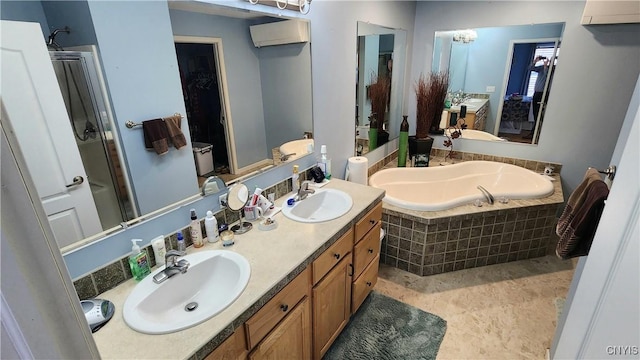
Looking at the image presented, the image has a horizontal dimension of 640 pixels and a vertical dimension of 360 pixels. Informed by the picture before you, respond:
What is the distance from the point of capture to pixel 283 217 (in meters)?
1.65

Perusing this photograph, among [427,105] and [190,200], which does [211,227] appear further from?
[427,105]

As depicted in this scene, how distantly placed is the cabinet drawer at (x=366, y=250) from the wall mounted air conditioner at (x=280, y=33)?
1.27m

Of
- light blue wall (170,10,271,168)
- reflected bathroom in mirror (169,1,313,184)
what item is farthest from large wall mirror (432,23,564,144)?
light blue wall (170,10,271,168)

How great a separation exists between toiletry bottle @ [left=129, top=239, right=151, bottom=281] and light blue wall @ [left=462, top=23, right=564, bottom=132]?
3.38 metres

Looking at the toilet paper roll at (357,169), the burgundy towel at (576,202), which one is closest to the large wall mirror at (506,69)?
the toilet paper roll at (357,169)

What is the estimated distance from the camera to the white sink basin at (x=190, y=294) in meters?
0.97

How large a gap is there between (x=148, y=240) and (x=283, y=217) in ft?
2.13

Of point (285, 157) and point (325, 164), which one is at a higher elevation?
point (285, 157)

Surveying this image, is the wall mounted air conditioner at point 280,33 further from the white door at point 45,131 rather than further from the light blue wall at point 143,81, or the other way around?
the white door at point 45,131

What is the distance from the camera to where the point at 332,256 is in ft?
4.98

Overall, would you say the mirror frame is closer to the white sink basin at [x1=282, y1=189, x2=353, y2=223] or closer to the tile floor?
the white sink basin at [x1=282, y1=189, x2=353, y2=223]

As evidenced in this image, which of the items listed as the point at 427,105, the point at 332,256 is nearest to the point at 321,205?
the point at 332,256

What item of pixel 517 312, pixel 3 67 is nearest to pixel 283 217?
pixel 3 67

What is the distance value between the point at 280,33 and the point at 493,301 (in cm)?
233
